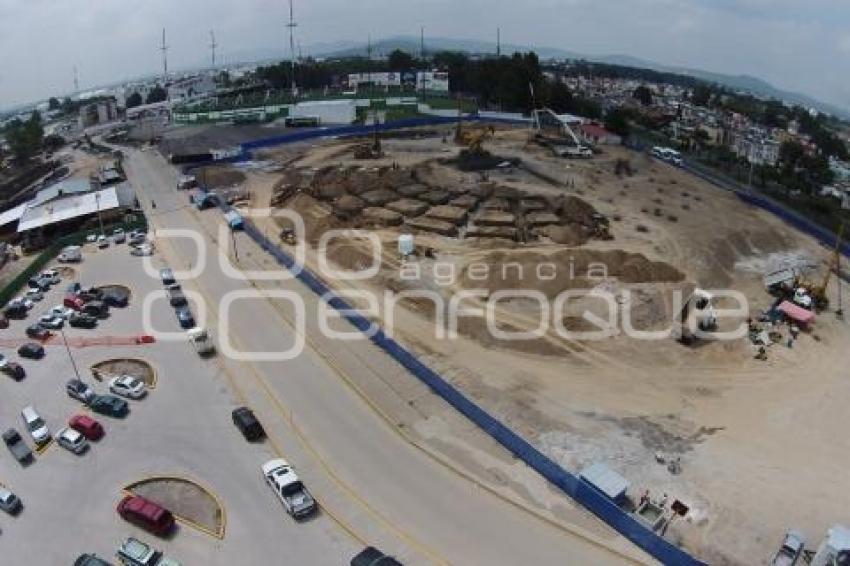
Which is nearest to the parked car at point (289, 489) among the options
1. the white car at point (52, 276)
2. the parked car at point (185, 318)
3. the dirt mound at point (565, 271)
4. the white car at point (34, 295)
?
the parked car at point (185, 318)

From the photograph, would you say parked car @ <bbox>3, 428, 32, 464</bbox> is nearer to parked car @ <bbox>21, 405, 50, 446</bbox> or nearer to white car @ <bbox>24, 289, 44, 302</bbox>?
parked car @ <bbox>21, 405, 50, 446</bbox>

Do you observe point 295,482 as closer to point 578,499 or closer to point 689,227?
point 578,499

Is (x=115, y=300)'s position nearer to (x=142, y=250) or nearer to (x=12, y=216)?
(x=142, y=250)

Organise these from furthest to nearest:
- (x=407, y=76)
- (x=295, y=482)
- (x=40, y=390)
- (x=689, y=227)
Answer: (x=407, y=76) → (x=689, y=227) → (x=40, y=390) → (x=295, y=482)

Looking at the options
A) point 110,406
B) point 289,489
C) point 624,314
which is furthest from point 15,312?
point 624,314

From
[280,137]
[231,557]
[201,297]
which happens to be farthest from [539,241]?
[280,137]

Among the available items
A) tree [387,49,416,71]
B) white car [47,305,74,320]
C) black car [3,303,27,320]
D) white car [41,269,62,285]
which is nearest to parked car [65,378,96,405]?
white car [47,305,74,320]
